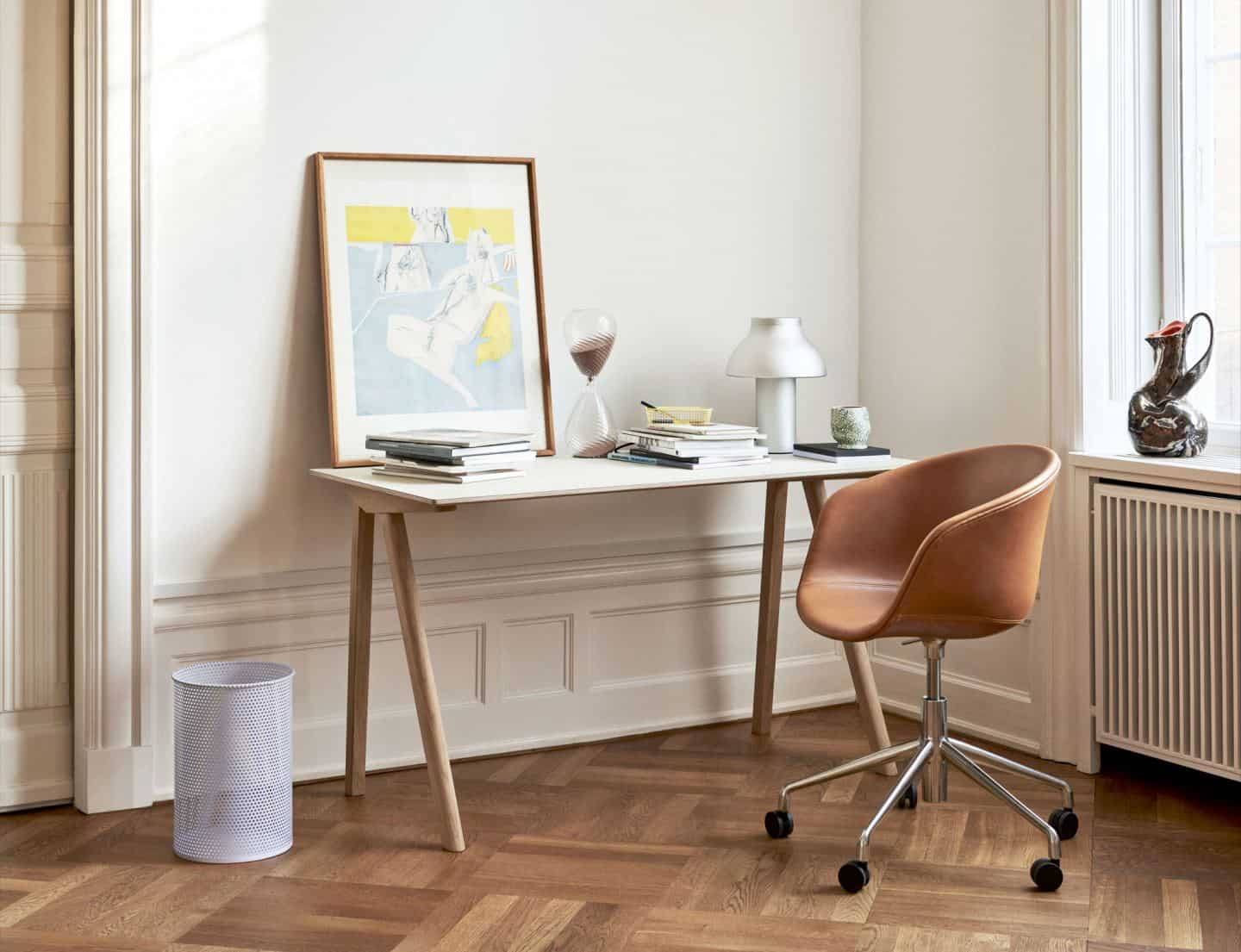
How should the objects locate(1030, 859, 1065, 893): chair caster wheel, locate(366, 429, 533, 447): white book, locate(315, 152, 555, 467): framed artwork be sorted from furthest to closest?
locate(315, 152, 555, 467): framed artwork
locate(366, 429, 533, 447): white book
locate(1030, 859, 1065, 893): chair caster wheel

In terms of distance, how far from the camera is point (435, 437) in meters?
3.25

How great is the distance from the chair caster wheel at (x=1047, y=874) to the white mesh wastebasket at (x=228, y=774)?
1568mm

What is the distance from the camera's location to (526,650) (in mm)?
3881

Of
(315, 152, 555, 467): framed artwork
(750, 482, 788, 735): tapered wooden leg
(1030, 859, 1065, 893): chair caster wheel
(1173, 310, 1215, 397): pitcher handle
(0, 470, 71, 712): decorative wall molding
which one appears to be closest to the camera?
(1030, 859, 1065, 893): chair caster wheel

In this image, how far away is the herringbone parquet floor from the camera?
266cm

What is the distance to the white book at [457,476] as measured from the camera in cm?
317

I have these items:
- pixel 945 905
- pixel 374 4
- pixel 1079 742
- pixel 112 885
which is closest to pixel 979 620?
pixel 945 905

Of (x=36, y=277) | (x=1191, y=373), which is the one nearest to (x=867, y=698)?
(x=1191, y=373)

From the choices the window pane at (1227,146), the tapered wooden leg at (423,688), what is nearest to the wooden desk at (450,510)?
the tapered wooden leg at (423,688)

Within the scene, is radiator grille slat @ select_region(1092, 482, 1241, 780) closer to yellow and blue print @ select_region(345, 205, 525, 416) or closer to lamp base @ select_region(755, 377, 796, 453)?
lamp base @ select_region(755, 377, 796, 453)

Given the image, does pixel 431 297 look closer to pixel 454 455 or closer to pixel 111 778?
pixel 454 455

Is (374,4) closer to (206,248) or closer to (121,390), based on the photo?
(206,248)

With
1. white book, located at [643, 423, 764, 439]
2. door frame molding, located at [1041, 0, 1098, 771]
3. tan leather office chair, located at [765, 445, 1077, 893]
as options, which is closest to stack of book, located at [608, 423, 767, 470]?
white book, located at [643, 423, 764, 439]

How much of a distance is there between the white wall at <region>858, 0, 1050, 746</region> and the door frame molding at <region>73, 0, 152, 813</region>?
211 cm
